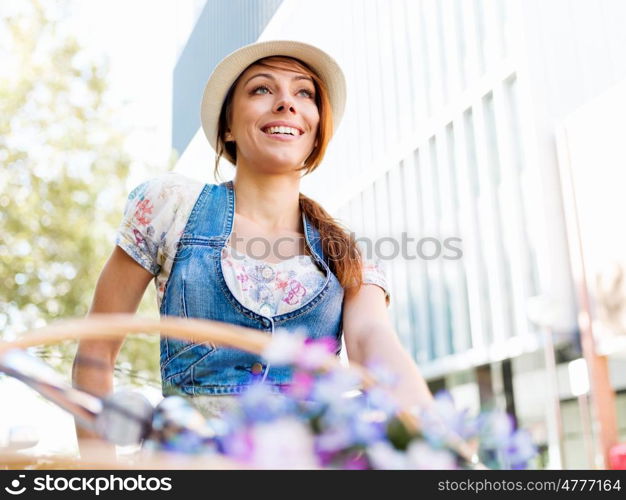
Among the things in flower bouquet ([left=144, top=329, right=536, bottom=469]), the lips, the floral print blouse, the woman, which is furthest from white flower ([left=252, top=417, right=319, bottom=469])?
the lips

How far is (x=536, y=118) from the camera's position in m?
7.90

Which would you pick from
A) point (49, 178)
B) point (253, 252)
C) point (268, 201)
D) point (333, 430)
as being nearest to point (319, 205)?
point (268, 201)

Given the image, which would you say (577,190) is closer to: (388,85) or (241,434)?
(388,85)

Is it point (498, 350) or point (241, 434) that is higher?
point (498, 350)

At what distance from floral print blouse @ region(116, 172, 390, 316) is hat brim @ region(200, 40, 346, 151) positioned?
0.24 m

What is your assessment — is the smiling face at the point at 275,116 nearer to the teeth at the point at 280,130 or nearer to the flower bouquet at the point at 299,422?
the teeth at the point at 280,130

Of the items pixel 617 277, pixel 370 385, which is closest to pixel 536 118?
pixel 617 277

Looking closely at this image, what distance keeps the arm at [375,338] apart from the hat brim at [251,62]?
1.44 feet

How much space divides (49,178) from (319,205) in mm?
6647

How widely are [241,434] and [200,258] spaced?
0.74 metres

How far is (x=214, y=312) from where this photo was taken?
1098 mm

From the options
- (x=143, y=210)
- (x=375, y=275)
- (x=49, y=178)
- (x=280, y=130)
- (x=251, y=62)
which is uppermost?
(x=49, y=178)

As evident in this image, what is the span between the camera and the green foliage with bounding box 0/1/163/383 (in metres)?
7.20

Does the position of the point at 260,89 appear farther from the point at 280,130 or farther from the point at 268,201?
the point at 268,201
